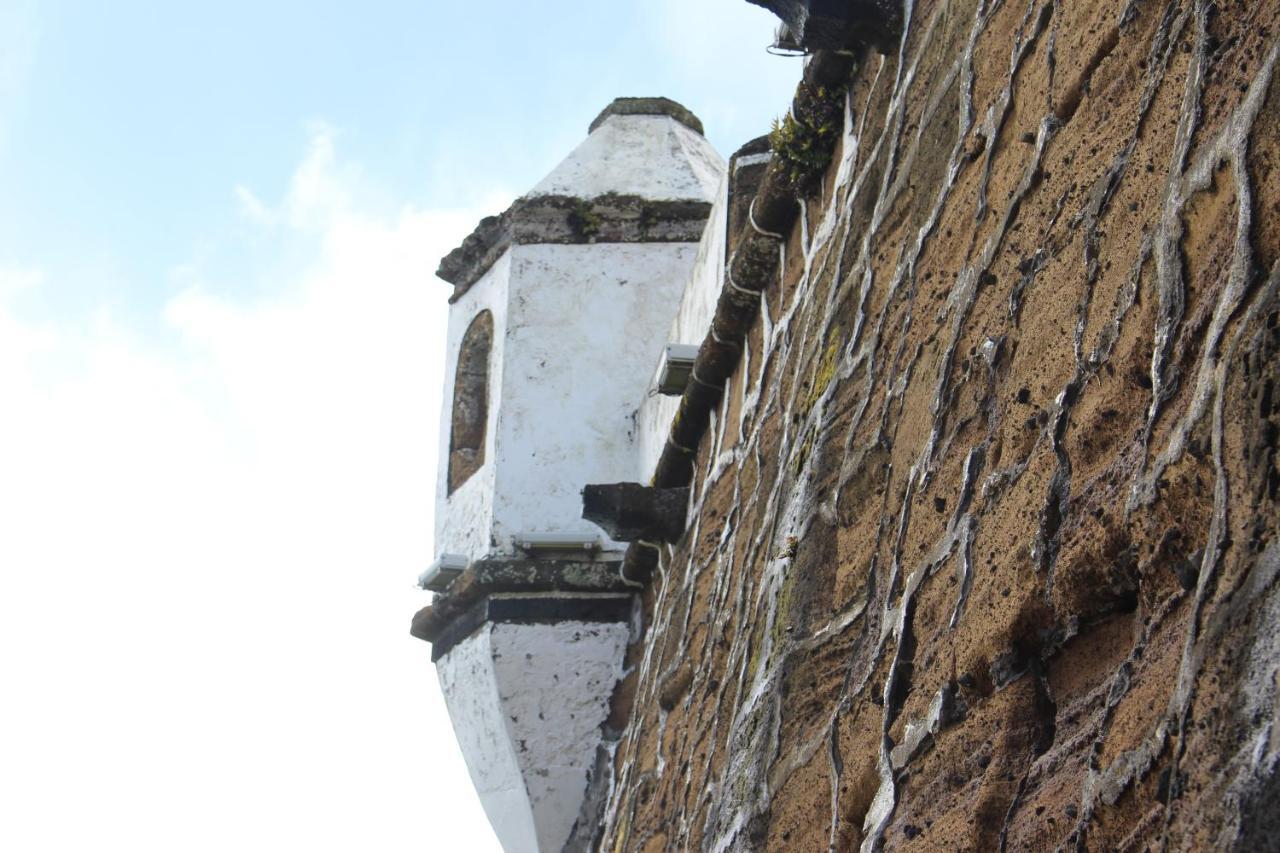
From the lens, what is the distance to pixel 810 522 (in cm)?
304

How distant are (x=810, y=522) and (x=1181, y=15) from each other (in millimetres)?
1265

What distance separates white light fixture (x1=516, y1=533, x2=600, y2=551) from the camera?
257 inches

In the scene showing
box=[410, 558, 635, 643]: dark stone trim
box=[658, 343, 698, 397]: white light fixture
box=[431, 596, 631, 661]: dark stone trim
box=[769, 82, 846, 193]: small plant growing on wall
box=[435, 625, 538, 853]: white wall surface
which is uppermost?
box=[769, 82, 846, 193]: small plant growing on wall

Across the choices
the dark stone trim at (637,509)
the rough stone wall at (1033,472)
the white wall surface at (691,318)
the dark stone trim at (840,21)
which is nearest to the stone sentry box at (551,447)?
the white wall surface at (691,318)

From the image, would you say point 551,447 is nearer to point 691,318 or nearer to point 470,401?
point 470,401

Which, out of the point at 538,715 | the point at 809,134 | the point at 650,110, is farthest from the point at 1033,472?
the point at 650,110

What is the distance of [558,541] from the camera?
6.54 meters

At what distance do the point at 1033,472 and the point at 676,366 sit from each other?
3.40 m

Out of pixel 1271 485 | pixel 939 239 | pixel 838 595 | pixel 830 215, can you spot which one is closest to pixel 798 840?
pixel 838 595

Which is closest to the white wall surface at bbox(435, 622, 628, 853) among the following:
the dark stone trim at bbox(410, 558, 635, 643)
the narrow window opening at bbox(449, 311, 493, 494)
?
the dark stone trim at bbox(410, 558, 635, 643)

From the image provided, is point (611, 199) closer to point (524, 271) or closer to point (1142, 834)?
point (524, 271)

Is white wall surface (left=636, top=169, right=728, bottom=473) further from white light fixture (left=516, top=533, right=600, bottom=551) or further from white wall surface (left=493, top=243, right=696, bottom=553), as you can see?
white light fixture (left=516, top=533, right=600, bottom=551)

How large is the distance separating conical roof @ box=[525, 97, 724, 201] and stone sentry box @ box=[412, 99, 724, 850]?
13 millimetres

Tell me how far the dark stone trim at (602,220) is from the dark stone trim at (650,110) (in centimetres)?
98
